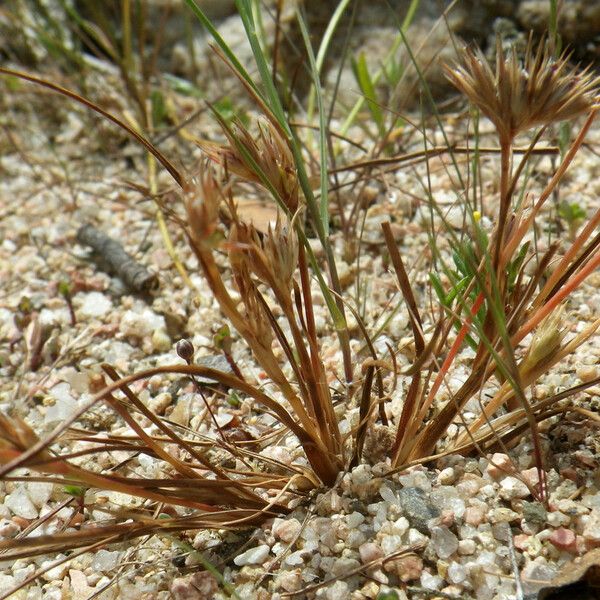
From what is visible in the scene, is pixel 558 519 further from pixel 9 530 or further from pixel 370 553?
pixel 9 530

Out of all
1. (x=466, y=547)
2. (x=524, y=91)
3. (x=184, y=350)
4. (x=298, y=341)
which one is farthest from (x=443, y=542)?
(x=524, y=91)

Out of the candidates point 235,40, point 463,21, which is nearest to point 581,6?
point 463,21

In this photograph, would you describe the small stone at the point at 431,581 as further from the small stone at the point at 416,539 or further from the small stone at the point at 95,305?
the small stone at the point at 95,305

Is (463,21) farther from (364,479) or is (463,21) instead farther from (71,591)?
(71,591)

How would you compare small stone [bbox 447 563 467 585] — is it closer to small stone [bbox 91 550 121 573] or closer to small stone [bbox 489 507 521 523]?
Result: small stone [bbox 489 507 521 523]

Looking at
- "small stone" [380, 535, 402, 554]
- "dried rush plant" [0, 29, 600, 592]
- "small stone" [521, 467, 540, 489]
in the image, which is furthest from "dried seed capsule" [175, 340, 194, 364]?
"small stone" [521, 467, 540, 489]
